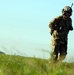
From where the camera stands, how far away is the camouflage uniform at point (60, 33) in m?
11.0

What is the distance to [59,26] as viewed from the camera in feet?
36.4

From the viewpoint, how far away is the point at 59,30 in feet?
36.6

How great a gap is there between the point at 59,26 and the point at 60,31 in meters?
0.17

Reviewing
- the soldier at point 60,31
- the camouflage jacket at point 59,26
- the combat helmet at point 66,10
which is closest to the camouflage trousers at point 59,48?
the soldier at point 60,31

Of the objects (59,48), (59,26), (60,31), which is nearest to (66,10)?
(59,26)

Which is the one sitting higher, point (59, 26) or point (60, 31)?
point (59, 26)

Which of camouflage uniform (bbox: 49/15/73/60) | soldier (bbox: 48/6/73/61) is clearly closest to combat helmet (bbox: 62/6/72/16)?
soldier (bbox: 48/6/73/61)

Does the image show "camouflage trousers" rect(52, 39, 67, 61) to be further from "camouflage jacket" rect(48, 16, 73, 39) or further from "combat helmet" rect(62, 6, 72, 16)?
"combat helmet" rect(62, 6, 72, 16)

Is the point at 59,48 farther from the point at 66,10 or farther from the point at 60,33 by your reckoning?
the point at 66,10

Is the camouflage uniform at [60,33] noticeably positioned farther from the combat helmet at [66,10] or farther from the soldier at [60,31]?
the combat helmet at [66,10]

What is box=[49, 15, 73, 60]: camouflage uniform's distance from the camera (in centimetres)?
1098

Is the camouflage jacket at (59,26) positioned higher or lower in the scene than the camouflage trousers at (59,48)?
higher

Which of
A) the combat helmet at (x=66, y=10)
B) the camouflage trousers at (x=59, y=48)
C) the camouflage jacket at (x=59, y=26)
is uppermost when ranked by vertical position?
the combat helmet at (x=66, y=10)

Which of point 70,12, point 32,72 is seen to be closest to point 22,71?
point 32,72
